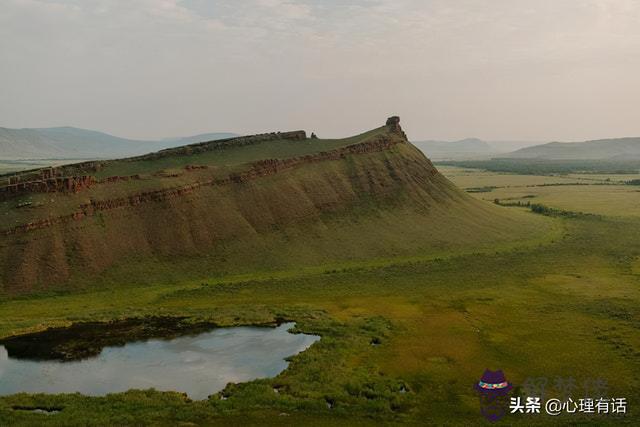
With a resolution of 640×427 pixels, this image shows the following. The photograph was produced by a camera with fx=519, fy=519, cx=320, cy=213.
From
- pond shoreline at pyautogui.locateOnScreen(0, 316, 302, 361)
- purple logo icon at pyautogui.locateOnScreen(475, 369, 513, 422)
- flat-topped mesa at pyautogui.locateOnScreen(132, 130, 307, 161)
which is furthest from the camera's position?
flat-topped mesa at pyautogui.locateOnScreen(132, 130, 307, 161)

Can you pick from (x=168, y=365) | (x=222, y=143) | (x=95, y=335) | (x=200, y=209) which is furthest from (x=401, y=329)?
(x=222, y=143)

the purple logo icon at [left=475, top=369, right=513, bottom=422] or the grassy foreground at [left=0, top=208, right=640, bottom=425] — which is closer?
the purple logo icon at [left=475, top=369, right=513, bottom=422]

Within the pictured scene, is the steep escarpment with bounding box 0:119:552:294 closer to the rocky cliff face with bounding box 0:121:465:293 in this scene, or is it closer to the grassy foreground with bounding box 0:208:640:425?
the rocky cliff face with bounding box 0:121:465:293

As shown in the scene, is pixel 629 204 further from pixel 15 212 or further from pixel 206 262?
pixel 15 212
